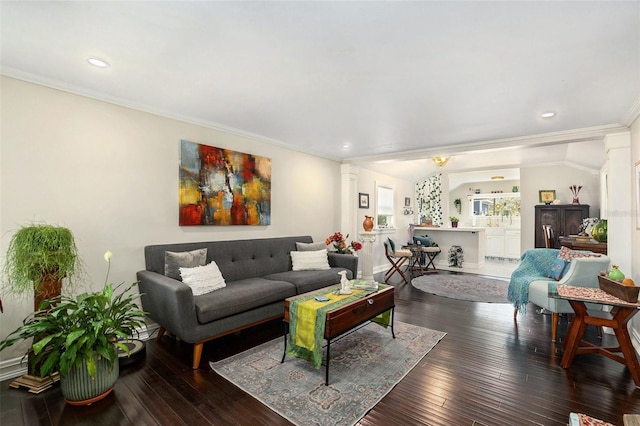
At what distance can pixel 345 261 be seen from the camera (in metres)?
4.52

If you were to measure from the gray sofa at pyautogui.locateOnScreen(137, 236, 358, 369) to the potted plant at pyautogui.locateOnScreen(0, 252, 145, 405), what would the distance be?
491mm

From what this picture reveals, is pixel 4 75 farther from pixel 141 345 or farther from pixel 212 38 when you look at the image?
pixel 141 345

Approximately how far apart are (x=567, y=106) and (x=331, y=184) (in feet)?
12.0

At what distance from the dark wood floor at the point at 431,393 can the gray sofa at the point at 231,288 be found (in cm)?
31

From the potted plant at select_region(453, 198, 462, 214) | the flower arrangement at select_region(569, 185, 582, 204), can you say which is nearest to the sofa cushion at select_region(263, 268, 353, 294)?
the flower arrangement at select_region(569, 185, 582, 204)

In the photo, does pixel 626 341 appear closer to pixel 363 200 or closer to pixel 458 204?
pixel 363 200

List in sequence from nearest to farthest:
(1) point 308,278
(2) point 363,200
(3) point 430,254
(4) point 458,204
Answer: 1. (1) point 308,278
2. (2) point 363,200
3. (3) point 430,254
4. (4) point 458,204

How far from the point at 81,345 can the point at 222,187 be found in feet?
7.59

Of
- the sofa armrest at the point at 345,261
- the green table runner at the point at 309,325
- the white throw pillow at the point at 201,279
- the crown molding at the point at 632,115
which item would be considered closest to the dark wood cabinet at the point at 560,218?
the crown molding at the point at 632,115

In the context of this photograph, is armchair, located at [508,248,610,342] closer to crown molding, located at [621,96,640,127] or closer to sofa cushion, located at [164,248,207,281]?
crown molding, located at [621,96,640,127]

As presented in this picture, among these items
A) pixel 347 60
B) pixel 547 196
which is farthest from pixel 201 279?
pixel 547 196

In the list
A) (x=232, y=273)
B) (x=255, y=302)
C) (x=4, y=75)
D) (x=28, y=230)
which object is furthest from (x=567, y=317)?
(x=4, y=75)

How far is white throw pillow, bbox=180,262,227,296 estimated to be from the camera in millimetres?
2877

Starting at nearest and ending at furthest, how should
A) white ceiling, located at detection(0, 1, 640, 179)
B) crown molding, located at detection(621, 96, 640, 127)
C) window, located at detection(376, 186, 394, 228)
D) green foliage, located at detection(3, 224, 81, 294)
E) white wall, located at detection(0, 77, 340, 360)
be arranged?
white ceiling, located at detection(0, 1, 640, 179) → green foliage, located at detection(3, 224, 81, 294) → white wall, located at detection(0, 77, 340, 360) → crown molding, located at detection(621, 96, 640, 127) → window, located at detection(376, 186, 394, 228)
